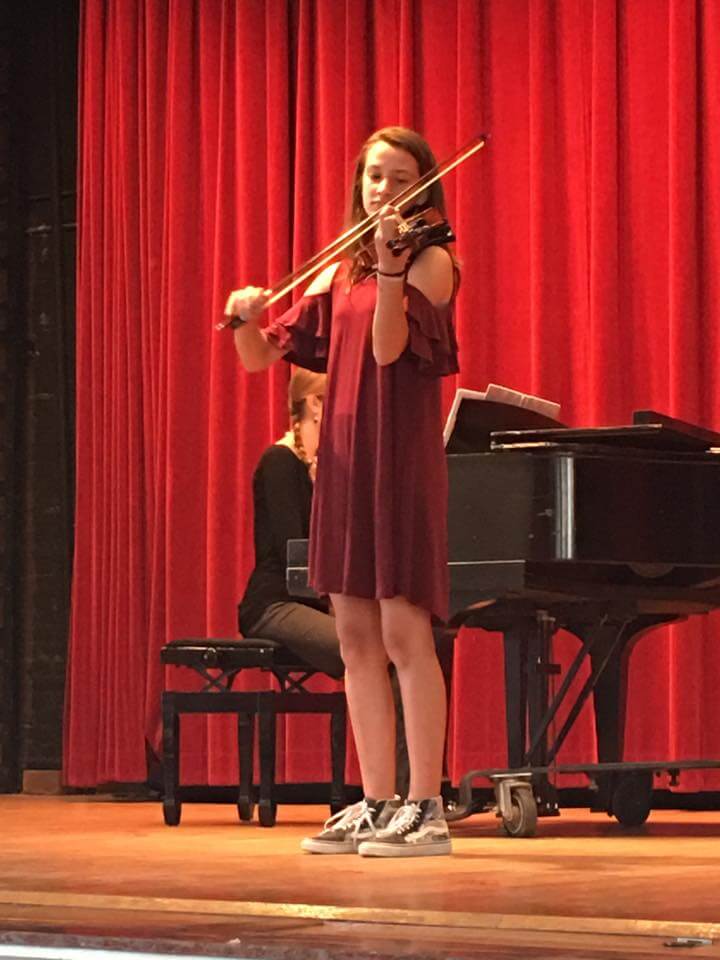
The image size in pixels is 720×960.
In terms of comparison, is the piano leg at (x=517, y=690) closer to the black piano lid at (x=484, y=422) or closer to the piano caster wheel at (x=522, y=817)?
the piano caster wheel at (x=522, y=817)

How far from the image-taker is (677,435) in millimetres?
3607

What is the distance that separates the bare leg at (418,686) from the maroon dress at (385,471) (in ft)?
0.12

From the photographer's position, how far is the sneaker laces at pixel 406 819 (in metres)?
2.96

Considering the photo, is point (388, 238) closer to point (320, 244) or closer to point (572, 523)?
point (572, 523)

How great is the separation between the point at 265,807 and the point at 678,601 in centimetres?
114

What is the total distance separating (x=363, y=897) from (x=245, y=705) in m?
2.08

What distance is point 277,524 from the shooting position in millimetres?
4566

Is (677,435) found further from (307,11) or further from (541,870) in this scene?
(307,11)

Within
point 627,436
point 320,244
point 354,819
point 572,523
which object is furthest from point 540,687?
point 320,244

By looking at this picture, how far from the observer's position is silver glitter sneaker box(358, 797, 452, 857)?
2.92m

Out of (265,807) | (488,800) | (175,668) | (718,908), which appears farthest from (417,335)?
(175,668)

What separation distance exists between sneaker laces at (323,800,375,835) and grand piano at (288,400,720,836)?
0.63 metres

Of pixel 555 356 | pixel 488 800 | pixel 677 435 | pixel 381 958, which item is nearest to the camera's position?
Result: pixel 381 958

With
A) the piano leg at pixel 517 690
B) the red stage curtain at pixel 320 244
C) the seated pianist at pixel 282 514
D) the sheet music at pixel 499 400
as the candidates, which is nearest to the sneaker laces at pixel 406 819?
the sheet music at pixel 499 400
